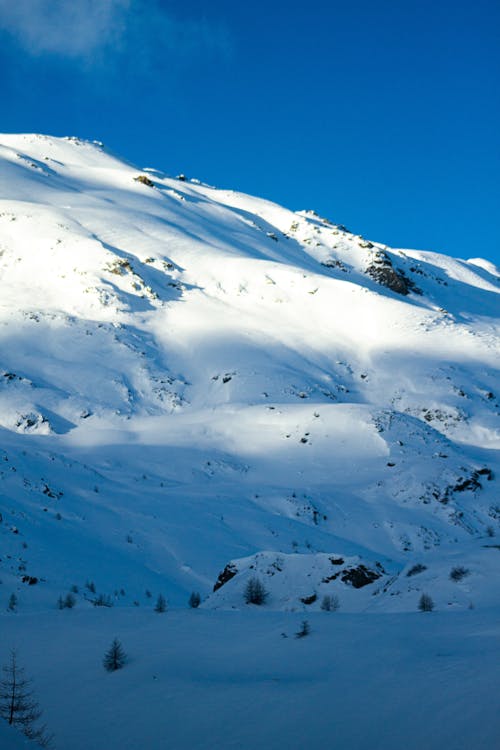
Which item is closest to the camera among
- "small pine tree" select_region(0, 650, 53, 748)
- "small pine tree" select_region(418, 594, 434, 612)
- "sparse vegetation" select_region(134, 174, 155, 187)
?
"small pine tree" select_region(0, 650, 53, 748)

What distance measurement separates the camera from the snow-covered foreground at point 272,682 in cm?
401

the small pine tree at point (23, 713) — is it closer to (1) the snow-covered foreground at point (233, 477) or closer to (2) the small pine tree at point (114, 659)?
(1) the snow-covered foreground at point (233, 477)

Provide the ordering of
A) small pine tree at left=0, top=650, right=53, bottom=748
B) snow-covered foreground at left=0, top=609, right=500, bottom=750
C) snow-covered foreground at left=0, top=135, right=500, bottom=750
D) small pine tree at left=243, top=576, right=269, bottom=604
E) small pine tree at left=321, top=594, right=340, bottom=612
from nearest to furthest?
1. snow-covered foreground at left=0, top=609, right=500, bottom=750
2. small pine tree at left=0, top=650, right=53, bottom=748
3. snow-covered foreground at left=0, top=135, right=500, bottom=750
4. small pine tree at left=321, top=594, right=340, bottom=612
5. small pine tree at left=243, top=576, right=269, bottom=604

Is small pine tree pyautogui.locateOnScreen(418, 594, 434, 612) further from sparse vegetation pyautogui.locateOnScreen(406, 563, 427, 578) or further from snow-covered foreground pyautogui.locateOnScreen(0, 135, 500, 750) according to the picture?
sparse vegetation pyautogui.locateOnScreen(406, 563, 427, 578)

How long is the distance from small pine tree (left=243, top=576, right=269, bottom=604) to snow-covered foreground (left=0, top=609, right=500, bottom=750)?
257 cm

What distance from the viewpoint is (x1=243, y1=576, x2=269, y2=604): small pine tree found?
31.2 feet

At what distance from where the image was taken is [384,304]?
50.5 meters

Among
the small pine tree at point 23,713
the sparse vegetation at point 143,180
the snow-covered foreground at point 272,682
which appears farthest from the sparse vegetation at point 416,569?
the sparse vegetation at point 143,180

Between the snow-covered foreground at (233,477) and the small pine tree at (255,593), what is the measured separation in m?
0.17

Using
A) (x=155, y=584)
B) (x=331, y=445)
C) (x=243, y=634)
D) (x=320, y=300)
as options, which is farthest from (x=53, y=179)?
(x=243, y=634)

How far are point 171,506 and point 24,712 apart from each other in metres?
14.2

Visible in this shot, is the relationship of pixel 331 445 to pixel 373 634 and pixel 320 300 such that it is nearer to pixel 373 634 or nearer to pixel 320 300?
pixel 373 634

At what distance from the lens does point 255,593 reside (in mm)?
9562

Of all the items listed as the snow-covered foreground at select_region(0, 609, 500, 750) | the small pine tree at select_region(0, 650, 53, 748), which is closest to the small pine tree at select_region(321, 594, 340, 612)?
the snow-covered foreground at select_region(0, 609, 500, 750)
